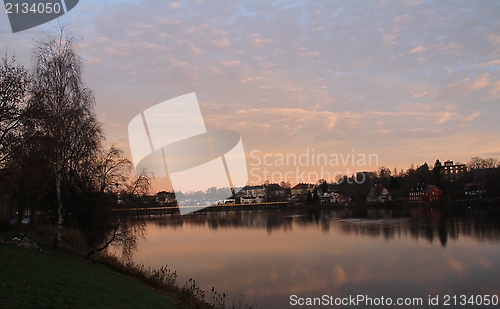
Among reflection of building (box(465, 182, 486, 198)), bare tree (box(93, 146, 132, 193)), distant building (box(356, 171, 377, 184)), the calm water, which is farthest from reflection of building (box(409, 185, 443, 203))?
bare tree (box(93, 146, 132, 193))

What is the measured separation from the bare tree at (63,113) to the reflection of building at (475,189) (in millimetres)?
81793

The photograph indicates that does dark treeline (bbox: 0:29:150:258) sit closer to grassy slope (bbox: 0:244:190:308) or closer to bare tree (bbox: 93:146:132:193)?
bare tree (bbox: 93:146:132:193)

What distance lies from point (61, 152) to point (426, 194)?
86.2 m

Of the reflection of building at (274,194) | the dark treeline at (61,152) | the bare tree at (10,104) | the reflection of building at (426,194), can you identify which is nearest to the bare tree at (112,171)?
the dark treeline at (61,152)

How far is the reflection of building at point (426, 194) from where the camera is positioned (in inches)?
3346

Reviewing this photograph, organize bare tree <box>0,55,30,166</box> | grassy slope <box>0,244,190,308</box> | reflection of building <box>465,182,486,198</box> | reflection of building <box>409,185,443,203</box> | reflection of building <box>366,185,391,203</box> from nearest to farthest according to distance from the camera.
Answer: grassy slope <box>0,244,190,308</box>, bare tree <box>0,55,30,166</box>, reflection of building <box>465,182,486,198</box>, reflection of building <box>409,185,443,203</box>, reflection of building <box>366,185,391,203</box>

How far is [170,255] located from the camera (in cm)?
2583

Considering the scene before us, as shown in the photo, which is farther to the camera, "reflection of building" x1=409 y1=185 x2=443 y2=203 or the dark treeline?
"reflection of building" x1=409 y1=185 x2=443 y2=203

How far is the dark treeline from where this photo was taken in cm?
1340

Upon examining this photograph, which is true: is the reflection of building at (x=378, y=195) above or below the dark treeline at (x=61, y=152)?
below

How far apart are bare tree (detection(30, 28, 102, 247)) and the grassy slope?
13.0ft

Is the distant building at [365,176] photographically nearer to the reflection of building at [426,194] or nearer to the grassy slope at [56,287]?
the reflection of building at [426,194]

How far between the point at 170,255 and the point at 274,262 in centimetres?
777

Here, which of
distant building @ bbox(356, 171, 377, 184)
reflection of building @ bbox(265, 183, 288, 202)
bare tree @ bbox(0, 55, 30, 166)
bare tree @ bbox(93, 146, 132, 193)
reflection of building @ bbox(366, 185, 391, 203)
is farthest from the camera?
reflection of building @ bbox(265, 183, 288, 202)
